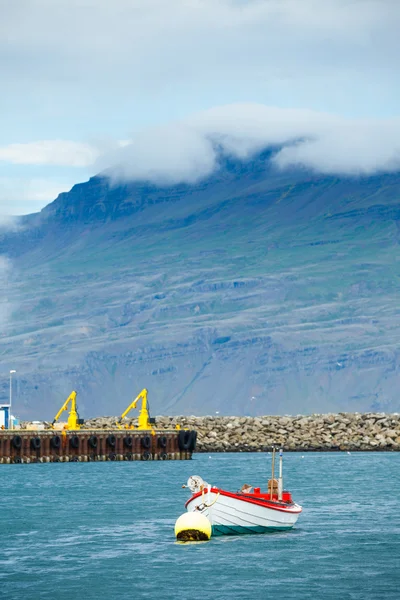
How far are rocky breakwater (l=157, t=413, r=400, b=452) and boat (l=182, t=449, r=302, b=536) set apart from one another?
4385 inches

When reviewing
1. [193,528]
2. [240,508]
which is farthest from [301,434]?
[193,528]

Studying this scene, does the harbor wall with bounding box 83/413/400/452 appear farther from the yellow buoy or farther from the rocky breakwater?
the yellow buoy

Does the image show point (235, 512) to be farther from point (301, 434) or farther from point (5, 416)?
point (301, 434)

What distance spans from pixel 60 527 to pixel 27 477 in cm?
5281

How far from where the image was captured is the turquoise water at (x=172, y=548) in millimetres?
58094

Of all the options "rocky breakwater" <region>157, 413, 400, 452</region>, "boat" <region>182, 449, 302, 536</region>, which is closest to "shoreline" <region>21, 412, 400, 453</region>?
"rocky breakwater" <region>157, 413, 400, 452</region>

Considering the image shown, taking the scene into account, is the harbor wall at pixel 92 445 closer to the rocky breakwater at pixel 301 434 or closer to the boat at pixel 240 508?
the rocky breakwater at pixel 301 434

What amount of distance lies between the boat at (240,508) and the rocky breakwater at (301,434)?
111m

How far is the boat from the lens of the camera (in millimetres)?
69125

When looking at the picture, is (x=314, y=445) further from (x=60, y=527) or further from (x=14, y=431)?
(x=60, y=527)

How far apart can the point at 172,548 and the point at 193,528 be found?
4.73ft

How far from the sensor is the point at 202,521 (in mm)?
69125

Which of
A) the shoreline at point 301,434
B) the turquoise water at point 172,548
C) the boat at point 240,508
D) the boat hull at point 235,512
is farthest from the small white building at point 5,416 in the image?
the boat hull at point 235,512

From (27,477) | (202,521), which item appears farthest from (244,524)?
(27,477)
